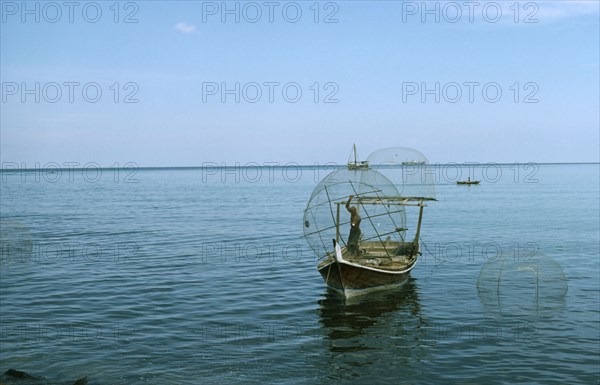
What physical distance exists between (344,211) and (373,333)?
290 inches

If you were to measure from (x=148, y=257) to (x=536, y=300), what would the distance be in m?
22.7

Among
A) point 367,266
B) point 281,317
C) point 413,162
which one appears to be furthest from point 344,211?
point 281,317

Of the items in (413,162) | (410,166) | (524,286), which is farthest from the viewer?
(410,166)

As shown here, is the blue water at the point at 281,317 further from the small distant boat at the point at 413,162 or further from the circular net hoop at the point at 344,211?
the small distant boat at the point at 413,162

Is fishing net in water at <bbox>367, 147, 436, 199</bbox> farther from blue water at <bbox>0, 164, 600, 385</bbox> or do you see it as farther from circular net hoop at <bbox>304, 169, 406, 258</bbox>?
blue water at <bbox>0, 164, 600, 385</bbox>

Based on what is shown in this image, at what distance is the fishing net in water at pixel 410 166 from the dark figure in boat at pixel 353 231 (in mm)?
4494

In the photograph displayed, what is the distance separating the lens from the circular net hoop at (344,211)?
76.4 ft

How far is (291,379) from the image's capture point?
1547 cm

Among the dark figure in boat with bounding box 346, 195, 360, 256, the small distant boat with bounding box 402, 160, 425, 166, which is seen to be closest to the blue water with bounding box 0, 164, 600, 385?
the dark figure in boat with bounding box 346, 195, 360, 256

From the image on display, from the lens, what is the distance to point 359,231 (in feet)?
81.3

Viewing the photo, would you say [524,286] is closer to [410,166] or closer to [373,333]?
[373,333]

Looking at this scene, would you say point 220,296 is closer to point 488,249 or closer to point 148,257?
point 148,257

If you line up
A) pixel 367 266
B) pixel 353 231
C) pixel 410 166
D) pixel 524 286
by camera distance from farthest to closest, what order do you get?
pixel 410 166, pixel 353 231, pixel 367 266, pixel 524 286

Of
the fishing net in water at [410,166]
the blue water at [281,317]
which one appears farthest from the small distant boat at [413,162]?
the blue water at [281,317]
